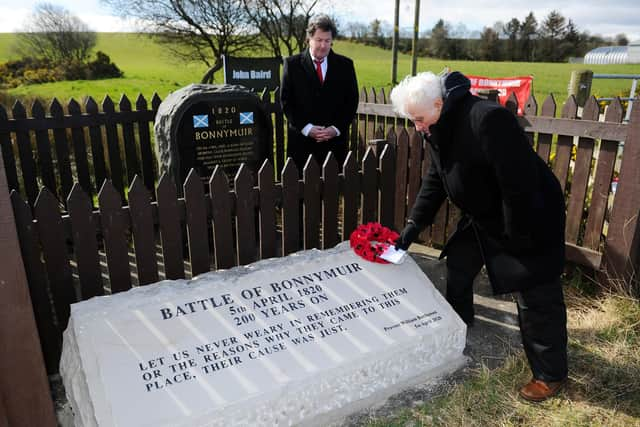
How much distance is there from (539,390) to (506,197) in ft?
3.73

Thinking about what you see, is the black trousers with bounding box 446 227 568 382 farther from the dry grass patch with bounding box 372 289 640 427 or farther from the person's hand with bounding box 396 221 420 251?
the person's hand with bounding box 396 221 420 251

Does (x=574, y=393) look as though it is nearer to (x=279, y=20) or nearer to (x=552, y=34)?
(x=279, y=20)

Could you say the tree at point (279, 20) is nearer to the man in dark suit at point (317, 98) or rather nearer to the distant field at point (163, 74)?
the distant field at point (163, 74)

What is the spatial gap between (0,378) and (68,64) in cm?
2527

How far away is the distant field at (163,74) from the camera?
1914 cm

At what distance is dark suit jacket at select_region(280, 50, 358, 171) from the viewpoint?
439cm

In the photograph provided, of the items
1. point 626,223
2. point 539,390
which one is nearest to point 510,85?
point 626,223

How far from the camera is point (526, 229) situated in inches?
91.2

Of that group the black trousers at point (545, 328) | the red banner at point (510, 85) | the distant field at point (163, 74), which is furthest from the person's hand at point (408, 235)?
the distant field at point (163, 74)

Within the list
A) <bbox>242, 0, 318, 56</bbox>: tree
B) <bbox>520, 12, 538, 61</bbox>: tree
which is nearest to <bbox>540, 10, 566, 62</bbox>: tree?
<bbox>520, 12, 538, 61</bbox>: tree

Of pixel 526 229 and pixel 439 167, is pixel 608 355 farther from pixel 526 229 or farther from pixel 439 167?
pixel 439 167

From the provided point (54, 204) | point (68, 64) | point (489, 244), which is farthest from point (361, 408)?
point (68, 64)

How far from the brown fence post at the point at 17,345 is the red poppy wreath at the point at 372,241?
73.4 inches

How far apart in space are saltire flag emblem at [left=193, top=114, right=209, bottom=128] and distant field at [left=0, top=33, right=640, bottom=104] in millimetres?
11594
